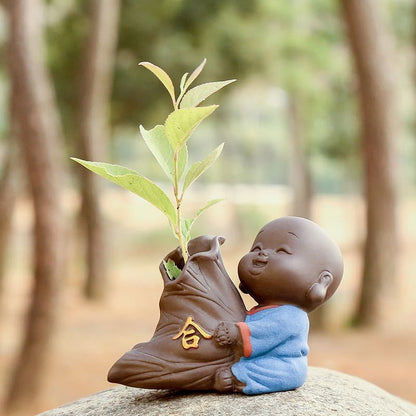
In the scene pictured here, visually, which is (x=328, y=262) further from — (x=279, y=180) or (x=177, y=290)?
(x=279, y=180)

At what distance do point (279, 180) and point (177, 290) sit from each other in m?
23.2

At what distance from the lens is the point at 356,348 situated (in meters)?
6.54

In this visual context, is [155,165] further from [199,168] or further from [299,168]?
[199,168]

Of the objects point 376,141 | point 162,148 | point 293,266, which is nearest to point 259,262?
point 293,266

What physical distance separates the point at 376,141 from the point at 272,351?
17.1 feet

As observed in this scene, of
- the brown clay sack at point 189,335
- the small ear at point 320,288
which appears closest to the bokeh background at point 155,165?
the brown clay sack at point 189,335

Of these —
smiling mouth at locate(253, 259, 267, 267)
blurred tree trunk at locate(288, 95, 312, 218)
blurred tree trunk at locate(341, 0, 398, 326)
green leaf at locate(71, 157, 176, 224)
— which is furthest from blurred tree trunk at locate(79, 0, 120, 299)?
smiling mouth at locate(253, 259, 267, 267)

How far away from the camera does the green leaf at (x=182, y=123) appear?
2.12 m

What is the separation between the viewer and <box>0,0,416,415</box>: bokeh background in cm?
495

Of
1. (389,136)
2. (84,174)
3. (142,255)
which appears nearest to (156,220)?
(142,255)

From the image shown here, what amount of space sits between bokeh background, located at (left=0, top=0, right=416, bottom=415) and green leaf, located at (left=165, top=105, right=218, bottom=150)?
9.00ft

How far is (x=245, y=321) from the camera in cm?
222

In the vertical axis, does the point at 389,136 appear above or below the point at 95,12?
below

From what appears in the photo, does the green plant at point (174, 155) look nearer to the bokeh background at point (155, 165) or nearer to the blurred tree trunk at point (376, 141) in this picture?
the bokeh background at point (155, 165)
